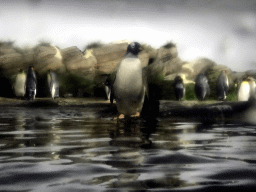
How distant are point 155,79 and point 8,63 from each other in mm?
8645

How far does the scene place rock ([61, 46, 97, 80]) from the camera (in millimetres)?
27578

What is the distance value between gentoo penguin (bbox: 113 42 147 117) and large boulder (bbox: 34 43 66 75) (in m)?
18.7

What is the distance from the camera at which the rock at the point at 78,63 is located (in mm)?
27578

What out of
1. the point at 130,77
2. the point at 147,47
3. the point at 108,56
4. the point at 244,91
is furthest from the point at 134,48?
the point at 147,47

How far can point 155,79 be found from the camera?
25.0 metres

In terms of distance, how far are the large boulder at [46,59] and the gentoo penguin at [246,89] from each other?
41.8 ft

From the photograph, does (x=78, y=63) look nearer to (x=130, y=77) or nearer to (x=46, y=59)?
(x=46, y=59)

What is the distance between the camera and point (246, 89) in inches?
700

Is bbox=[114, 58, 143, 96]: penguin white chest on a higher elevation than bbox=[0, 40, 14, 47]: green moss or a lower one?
lower

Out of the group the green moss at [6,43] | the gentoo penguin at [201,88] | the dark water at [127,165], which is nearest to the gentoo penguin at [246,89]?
the gentoo penguin at [201,88]

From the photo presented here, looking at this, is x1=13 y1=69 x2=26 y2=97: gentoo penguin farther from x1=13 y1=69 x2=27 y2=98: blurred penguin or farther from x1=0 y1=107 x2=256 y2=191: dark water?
x1=0 y1=107 x2=256 y2=191: dark water

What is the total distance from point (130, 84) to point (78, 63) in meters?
20.0

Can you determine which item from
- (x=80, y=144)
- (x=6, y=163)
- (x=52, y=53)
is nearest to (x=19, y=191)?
(x=6, y=163)

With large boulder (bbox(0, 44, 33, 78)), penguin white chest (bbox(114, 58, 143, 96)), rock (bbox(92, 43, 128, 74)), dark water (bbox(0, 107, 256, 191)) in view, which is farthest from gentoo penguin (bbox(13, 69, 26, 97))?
dark water (bbox(0, 107, 256, 191))
